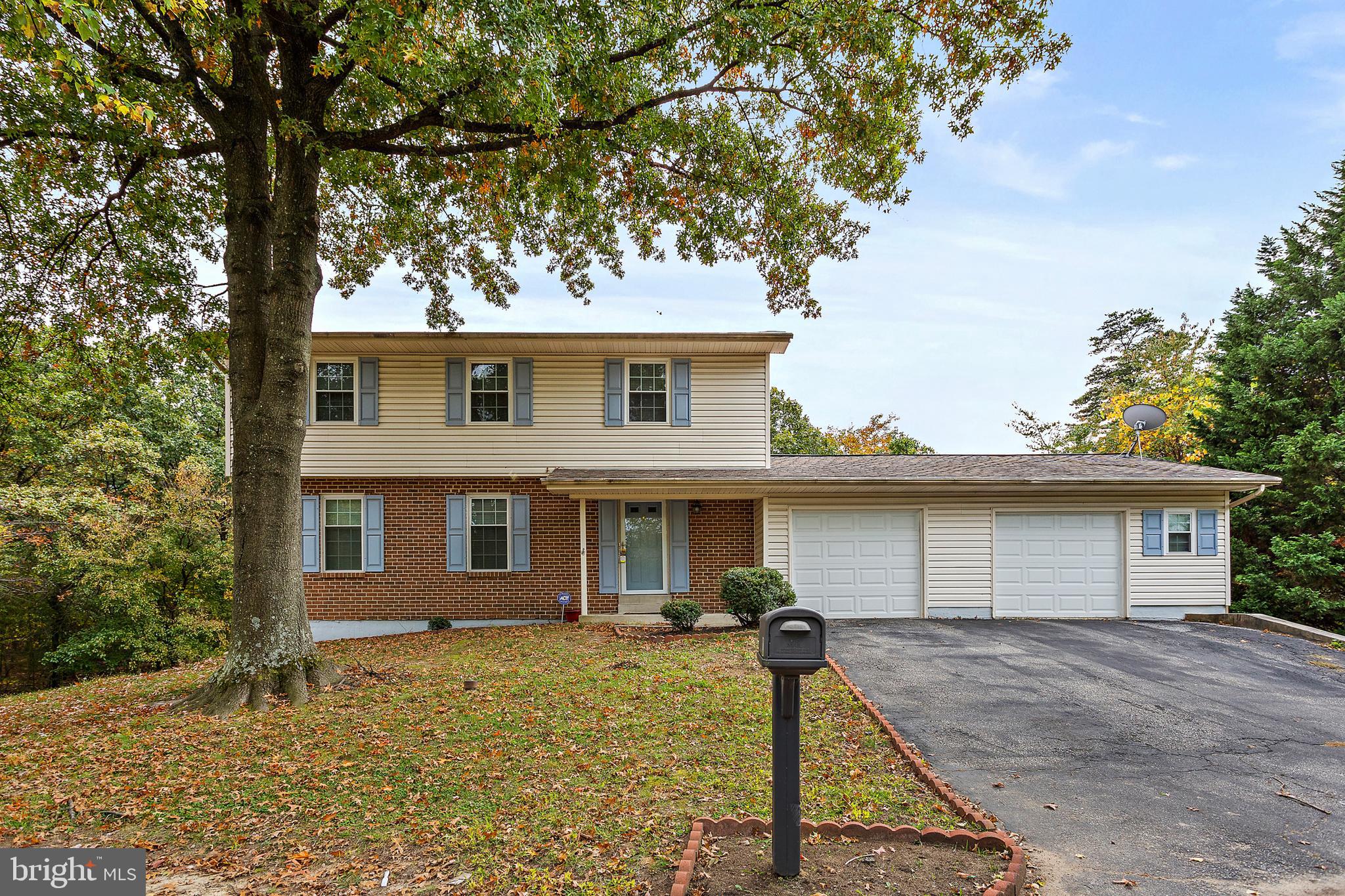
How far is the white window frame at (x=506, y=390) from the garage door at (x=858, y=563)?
600 cm

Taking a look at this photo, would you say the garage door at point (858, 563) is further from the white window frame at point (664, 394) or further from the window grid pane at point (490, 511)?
the window grid pane at point (490, 511)

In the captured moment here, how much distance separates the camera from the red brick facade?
38.4 ft

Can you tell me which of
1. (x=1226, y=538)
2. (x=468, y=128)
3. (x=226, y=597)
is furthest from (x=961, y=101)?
(x=226, y=597)

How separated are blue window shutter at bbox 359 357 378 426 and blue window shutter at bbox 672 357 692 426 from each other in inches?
232

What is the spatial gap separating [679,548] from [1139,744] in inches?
304

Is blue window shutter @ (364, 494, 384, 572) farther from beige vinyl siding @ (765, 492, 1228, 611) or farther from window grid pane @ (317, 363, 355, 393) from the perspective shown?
beige vinyl siding @ (765, 492, 1228, 611)

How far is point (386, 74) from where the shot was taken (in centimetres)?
635

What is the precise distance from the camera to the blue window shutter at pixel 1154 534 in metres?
11.7

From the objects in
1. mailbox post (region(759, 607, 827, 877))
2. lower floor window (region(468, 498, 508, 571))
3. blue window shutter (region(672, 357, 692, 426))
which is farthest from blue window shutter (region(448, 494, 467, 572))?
mailbox post (region(759, 607, 827, 877))

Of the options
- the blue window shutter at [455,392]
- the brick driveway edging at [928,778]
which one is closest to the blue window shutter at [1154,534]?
the brick driveway edging at [928,778]

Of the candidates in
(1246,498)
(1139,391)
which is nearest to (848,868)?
(1246,498)

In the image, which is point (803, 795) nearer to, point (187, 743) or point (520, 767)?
point (520, 767)

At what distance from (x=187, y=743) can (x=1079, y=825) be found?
689 centimetres

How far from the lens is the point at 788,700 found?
2.90m
